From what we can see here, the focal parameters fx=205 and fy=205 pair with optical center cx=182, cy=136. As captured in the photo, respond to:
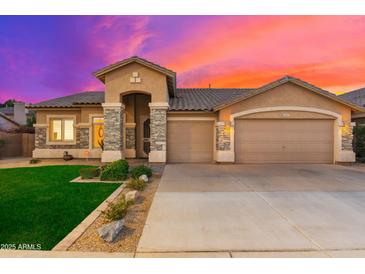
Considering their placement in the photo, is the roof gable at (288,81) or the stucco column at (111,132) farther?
the stucco column at (111,132)

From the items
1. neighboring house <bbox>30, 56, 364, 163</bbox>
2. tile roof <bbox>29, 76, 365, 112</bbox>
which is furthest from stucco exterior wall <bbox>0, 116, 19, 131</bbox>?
neighboring house <bbox>30, 56, 364, 163</bbox>

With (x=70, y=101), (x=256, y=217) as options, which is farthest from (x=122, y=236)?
(x=70, y=101)

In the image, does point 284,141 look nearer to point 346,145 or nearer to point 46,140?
point 346,145

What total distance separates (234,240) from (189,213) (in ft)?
4.50

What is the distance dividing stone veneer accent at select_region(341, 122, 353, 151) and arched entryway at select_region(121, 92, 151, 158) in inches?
487

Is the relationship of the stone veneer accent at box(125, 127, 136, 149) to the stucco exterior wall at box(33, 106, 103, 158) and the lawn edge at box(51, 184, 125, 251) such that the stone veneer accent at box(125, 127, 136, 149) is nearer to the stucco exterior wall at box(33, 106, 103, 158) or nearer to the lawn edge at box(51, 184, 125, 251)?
the stucco exterior wall at box(33, 106, 103, 158)

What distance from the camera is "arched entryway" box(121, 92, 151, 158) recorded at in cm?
1466

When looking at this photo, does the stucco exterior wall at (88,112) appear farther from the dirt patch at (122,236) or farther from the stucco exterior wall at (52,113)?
the dirt patch at (122,236)

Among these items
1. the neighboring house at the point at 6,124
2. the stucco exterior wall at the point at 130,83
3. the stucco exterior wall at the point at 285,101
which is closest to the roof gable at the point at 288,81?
the stucco exterior wall at the point at 285,101

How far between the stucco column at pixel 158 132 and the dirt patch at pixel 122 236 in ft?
23.3

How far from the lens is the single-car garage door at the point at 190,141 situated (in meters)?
12.9

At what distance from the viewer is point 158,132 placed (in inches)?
485

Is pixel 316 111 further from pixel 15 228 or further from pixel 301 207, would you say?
pixel 15 228

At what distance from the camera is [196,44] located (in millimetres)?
10891
